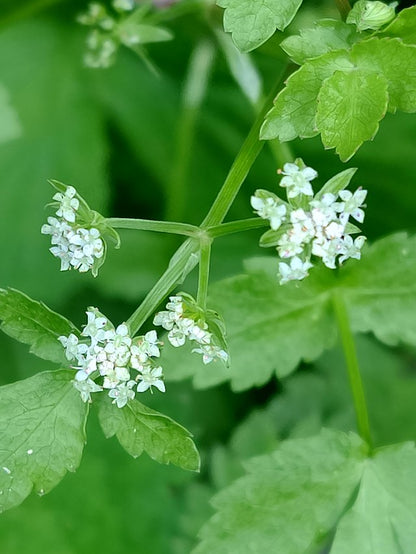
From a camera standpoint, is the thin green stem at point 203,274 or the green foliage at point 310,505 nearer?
the thin green stem at point 203,274

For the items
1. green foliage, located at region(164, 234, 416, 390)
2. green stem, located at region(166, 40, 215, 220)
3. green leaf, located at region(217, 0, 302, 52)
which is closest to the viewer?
green leaf, located at region(217, 0, 302, 52)

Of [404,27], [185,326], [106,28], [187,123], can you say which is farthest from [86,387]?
[187,123]

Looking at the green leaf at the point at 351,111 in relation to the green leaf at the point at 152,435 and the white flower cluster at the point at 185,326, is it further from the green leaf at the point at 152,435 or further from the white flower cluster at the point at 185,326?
the green leaf at the point at 152,435

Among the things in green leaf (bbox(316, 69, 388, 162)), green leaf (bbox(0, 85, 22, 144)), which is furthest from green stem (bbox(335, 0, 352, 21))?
green leaf (bbox(0, 85, 22, 144))

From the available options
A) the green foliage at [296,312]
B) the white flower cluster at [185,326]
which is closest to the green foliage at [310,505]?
the green foliage at [296,312]

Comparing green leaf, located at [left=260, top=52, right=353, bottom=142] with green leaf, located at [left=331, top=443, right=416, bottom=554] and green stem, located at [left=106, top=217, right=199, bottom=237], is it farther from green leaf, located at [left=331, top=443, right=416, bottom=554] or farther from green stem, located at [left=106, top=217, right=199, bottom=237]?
green leaf, located at [left=331, top=443, right=416, bottom=554]

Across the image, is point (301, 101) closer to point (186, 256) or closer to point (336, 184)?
point (336, 184)
